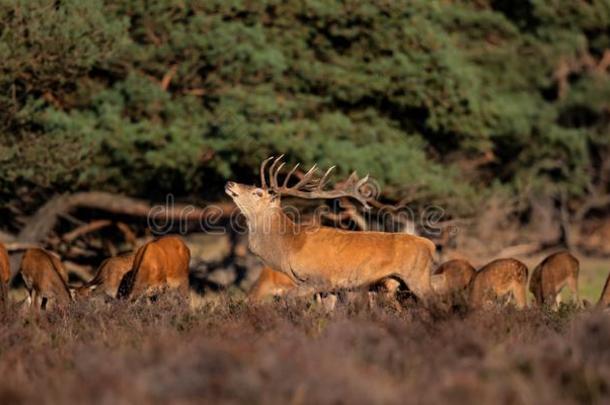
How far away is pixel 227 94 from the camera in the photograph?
1748cm

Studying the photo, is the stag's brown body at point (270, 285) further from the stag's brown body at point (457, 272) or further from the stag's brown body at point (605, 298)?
the stag's brown body at point (605, 298)

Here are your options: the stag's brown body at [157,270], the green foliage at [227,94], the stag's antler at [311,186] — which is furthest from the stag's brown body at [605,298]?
the green foliage at [227,94]

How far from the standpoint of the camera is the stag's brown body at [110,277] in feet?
44.8

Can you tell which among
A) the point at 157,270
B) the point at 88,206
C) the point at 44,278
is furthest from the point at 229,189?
the point at 88,206

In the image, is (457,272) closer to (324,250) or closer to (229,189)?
(324,250)

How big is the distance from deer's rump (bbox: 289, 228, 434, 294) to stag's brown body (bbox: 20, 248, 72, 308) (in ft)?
9.56

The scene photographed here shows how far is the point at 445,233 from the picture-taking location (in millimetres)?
19031

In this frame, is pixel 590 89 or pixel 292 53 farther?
pixel 590 89

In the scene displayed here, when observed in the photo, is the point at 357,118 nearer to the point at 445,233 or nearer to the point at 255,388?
the point at 445,233

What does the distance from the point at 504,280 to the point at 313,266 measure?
2569mm

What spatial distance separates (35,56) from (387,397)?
11.7 metres

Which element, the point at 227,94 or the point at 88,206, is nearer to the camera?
the point at 227,94

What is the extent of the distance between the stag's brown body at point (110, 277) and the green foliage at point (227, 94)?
8.29 ft

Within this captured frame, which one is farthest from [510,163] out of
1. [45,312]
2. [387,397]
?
[387,397]
